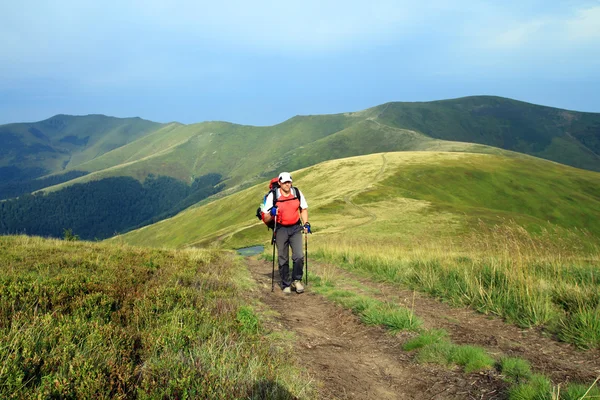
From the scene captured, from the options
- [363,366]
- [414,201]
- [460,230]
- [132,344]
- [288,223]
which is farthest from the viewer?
[414,201]

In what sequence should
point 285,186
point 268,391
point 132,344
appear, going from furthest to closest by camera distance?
1. point 285,186
2. point 132,344
3. point 268,391

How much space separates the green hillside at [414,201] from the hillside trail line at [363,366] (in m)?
35.8

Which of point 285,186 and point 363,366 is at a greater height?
point 285,186

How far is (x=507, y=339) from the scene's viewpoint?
6.85 metres

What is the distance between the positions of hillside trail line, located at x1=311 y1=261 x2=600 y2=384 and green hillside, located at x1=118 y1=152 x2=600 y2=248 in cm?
3435

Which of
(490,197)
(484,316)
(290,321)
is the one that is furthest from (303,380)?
(490,197)

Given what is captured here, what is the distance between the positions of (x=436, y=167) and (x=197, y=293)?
4579 inches

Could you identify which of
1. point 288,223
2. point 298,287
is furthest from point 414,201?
point 298,287

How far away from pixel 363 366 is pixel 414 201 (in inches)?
2765

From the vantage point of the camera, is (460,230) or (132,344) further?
(460,230)

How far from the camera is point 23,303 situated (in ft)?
20.0

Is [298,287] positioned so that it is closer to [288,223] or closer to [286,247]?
[286,247]

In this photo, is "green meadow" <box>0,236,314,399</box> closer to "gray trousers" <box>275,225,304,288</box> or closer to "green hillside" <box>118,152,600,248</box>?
"gray trousers" <box>275,225,304,288</box>

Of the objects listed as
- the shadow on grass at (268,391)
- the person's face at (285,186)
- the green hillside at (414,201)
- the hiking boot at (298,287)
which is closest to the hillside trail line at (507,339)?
the hiking boot at (298,287)
